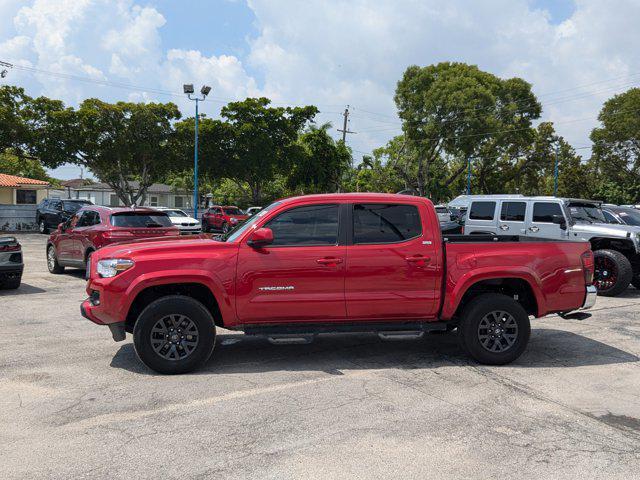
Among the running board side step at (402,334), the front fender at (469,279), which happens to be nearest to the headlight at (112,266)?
the running board side step at (402,334)

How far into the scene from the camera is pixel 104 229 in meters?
11.9

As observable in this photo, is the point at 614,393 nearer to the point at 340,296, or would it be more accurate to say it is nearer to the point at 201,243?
the point at 340,296

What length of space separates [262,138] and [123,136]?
807 cm

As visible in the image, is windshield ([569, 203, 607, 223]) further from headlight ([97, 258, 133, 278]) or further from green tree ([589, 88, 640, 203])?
green tree ([589, 88, 640, 203])

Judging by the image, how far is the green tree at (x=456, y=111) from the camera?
40406 millimetres

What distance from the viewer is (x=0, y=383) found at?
216 inches

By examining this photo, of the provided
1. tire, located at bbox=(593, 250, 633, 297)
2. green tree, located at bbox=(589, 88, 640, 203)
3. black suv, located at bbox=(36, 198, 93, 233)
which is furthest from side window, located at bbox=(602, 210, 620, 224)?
green tree, located at bbox=(589, 88, 640, 203)

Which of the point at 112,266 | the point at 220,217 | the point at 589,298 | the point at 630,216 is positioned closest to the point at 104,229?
the point at 112,266

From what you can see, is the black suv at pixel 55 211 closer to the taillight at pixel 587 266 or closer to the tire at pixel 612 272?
the tire at pixel 612 272

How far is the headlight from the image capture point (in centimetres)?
576

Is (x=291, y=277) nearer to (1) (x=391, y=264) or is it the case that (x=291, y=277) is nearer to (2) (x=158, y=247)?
(1) (x=391, y=264)

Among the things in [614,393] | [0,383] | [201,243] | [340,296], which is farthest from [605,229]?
[0,383]

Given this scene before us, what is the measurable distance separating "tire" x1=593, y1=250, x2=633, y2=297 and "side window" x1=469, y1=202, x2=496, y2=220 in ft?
9.96

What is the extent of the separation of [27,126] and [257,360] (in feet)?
101
